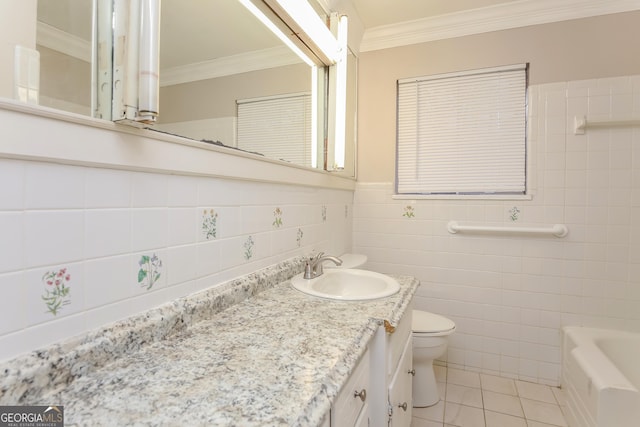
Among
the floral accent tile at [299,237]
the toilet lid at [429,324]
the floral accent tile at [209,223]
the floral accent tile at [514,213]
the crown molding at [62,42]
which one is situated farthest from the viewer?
the floral accent tile at [514,213]

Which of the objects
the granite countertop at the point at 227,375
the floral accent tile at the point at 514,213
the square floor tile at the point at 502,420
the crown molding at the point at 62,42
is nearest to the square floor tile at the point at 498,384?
the square floor tile at the point at 502,420

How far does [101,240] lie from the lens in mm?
665

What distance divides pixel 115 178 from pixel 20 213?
0.58 ft

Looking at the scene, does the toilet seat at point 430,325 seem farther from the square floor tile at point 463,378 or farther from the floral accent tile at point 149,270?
the floral accent tile at point 149,270

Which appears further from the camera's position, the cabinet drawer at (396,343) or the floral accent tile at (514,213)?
the floral accent tile at (514,213)

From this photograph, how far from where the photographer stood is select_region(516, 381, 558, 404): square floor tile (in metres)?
1.79

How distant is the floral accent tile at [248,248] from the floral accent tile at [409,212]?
1.33 metres

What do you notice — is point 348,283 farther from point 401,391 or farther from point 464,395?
point 464,395

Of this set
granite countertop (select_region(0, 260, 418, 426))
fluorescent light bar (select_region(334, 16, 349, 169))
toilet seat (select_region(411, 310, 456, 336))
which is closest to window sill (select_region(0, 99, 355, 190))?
granite countertop (select_region(0, 260, 418, 426))

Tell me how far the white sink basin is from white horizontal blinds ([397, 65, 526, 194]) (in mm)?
957

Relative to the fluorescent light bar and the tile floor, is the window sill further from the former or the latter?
the tile floor

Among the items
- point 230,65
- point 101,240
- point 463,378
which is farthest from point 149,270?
point 463,378

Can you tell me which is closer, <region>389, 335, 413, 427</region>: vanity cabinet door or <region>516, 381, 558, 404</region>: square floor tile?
<region>389, 335, 413, 427</region>: vanity cabinet door

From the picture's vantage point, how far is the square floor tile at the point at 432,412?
1.64 m
